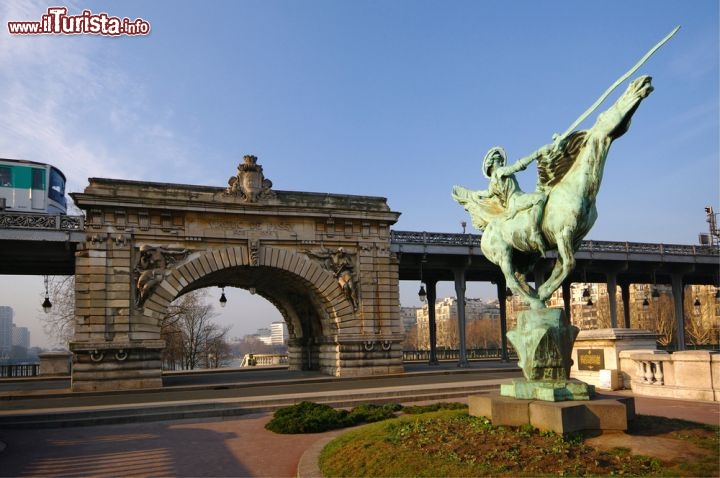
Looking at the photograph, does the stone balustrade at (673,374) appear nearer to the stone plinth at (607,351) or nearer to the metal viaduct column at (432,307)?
the stone plinth at (607,351)

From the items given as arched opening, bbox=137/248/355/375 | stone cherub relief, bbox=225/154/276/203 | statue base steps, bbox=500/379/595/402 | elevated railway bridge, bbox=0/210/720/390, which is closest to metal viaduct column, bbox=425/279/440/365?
elevated railway bridge, bbox=0/210/720/390

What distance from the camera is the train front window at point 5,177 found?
2519cm

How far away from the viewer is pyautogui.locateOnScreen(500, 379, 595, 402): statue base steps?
344 inches

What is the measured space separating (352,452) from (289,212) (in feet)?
58.6

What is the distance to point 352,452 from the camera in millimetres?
8930

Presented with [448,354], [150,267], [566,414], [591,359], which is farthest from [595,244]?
[566,414]

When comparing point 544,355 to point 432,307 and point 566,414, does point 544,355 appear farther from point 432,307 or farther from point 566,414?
point 432,307

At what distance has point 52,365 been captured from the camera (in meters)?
33.0

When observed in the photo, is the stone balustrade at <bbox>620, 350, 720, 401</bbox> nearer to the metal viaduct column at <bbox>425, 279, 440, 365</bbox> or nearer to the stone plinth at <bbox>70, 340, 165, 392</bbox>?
the stone plinth at <bbox>70, 340, 165, 392</bbox>

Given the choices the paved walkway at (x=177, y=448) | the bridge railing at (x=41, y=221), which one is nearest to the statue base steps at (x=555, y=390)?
the paved walkway at (x=177, y=448)

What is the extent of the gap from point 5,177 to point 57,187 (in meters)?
2.68

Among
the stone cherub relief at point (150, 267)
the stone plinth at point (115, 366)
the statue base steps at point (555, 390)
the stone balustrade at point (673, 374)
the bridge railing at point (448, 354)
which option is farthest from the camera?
the bridge railing at point (448, 354)

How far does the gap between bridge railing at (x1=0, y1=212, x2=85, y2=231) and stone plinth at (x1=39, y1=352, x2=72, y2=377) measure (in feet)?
42.6

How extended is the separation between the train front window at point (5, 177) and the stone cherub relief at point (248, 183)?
9.73 m
